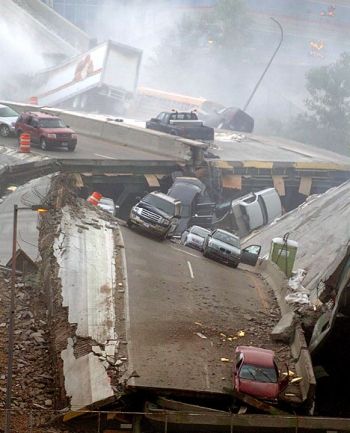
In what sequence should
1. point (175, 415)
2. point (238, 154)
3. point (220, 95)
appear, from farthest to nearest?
point (220, 95)
point (238, 154)
point (175, 415)

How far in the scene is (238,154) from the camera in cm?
4162

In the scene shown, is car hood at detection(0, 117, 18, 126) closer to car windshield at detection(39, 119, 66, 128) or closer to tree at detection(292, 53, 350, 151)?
car windshield at detection(39, 119, 66, 128)

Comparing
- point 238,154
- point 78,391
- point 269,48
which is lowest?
point 78,391

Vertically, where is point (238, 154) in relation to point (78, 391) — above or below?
above

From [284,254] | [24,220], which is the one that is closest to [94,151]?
[24,220]

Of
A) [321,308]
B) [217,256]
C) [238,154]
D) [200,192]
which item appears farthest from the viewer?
[238,154]

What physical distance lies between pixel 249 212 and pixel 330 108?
26.7 metres

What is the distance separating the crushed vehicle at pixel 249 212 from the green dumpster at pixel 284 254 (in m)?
8.33

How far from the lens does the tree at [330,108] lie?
58.2 meters

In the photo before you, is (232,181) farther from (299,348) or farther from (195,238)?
(299,348)

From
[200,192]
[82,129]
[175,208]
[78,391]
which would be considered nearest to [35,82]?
[82,129]

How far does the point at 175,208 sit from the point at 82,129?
15.4 metres

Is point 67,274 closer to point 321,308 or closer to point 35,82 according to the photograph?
point 321,308

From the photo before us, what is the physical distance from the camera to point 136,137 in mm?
39469
